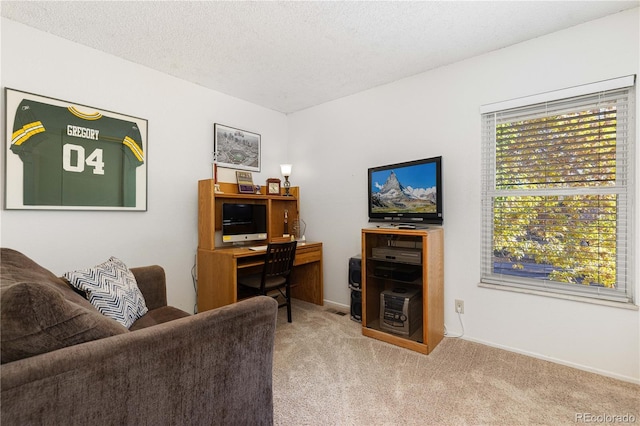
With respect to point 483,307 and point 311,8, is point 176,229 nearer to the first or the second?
point 311,8

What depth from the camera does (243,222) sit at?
129 inches

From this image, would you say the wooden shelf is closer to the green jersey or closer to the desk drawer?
the desk drawer

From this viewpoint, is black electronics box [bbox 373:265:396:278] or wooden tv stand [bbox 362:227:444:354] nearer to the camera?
wooden tv stand [bbox 362:227:444:354]

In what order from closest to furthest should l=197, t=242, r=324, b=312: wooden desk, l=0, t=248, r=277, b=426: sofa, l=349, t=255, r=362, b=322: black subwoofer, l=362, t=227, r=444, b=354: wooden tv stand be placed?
l=0, t=248, r=277, b=426: sofa → l=362, t=227, r=444, b=354: wooden tv stand → l=197, t=242, r=324, b=312: wooden desk → l=349, t=255, r=362, b=322: black subwoofer

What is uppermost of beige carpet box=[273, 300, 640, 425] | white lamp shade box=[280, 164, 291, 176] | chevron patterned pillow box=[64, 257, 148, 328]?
white lamp shade box=[280, 164, 291, 176]

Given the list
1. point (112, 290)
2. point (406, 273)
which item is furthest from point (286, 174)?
point (112, 290)

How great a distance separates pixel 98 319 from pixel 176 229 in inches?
84.5

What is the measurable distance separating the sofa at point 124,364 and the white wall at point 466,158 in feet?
6.74

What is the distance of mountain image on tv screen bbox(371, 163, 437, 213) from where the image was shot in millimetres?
2668

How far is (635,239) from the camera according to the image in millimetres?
1988

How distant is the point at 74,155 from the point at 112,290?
4.43 feet

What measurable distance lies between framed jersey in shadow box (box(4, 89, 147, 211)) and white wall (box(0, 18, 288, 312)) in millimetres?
72

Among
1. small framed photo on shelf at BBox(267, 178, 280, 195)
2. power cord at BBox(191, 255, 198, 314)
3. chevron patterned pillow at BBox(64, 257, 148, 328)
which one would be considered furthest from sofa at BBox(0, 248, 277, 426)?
small framed photo on shelf at BBox(267, 178, 280, 195)

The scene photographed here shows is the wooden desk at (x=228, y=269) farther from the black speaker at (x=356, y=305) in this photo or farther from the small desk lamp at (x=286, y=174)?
the small desk lamp at (x=286, y=174)
